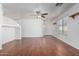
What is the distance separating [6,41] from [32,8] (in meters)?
1.18

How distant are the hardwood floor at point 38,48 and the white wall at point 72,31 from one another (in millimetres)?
170

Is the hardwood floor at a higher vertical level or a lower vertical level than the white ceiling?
lower

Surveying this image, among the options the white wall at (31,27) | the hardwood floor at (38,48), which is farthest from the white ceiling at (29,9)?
the hardwood floor at (38,48)

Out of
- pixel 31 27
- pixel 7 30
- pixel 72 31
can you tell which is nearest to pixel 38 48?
pixel 31 27

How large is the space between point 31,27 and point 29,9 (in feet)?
1.93

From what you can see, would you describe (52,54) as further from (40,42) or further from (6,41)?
(6,41)

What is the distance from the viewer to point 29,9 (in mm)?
3596

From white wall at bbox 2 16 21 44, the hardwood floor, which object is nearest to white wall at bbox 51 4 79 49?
the hardwood floor

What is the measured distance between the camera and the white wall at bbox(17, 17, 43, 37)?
378 cm

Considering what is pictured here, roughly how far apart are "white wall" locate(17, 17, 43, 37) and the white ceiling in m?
0.18

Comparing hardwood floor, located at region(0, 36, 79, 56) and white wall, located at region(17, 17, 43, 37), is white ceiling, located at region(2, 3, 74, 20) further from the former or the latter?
hardwood floor, located at region(0, 36, 79, 56)

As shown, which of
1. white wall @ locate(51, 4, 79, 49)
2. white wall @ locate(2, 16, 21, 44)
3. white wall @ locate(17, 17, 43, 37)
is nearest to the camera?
white wall @ locate(2, 16, 21, 44)

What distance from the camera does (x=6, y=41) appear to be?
3.71 m

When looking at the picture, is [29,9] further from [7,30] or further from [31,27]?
[7,30]
